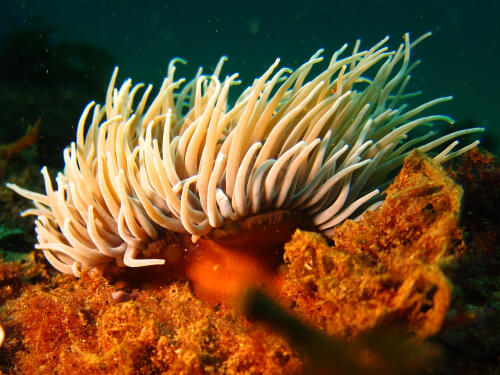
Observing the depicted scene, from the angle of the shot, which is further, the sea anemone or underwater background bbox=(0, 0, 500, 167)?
underwater background bbox=(0, 0, 500, 167)

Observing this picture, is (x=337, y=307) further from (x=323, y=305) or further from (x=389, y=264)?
(x=389, y=264)

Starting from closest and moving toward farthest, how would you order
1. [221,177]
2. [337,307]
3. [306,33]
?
[337,307] < [221,177] < [306,33]

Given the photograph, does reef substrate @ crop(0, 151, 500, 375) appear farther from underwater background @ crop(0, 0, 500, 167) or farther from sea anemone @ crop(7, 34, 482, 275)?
underwater background @ crop(0, 0, 500, 167)

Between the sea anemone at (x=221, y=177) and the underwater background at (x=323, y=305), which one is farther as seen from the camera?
the sea anemone at (x=221, y=177)

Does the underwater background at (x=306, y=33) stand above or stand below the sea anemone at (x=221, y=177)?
above

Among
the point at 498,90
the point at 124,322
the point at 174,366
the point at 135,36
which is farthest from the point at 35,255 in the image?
the point at 498,90

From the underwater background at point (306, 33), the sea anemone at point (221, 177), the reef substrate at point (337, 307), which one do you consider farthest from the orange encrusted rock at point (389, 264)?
the underwater background at point (306, 33)

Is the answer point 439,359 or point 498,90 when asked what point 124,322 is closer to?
point 439,359

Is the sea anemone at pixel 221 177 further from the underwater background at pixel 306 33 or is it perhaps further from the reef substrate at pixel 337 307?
the underwater background at pixel 306 33

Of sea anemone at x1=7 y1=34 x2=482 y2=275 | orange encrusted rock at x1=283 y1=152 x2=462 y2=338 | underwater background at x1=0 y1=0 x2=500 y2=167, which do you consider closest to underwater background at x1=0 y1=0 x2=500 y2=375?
orange encrusted rock at x1=283 y1=152 x2=462 y2=338

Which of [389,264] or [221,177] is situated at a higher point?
[221,177]

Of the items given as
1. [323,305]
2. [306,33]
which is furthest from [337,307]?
[306,33]
